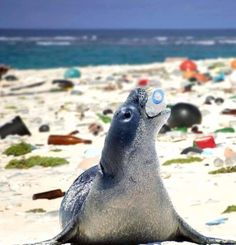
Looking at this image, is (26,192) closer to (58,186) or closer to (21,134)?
(58,186)

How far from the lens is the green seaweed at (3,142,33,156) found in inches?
492

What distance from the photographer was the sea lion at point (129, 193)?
5.04m

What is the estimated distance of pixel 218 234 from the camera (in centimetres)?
641

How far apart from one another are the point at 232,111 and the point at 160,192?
1158 cm

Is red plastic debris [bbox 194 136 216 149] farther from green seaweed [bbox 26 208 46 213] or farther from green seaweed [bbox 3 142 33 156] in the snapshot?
green seaweed [bbox 26 208 46 213]

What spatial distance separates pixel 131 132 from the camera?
508cm

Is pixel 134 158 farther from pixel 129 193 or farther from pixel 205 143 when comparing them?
pixel 205 143

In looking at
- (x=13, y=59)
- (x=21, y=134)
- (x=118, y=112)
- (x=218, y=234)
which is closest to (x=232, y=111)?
(x=21, y=134)

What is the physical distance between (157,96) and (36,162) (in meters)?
6.66

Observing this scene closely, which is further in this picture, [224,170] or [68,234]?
[224,170]

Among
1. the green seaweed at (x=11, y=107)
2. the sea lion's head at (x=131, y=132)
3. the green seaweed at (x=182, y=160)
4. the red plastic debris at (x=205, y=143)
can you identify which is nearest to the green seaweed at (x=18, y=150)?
the red plastic debris at (x=205, y=143)

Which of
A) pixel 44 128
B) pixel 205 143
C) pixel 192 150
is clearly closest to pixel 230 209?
pixel 192 150

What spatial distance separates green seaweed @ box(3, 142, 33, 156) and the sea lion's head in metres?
7.43

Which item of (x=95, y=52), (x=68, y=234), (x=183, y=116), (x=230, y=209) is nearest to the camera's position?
(x=68, y=234)
